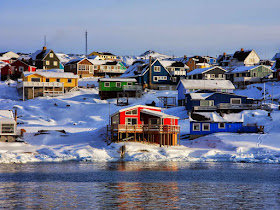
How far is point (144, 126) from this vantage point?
2586 inches

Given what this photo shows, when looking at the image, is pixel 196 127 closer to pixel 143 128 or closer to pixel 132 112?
pixel 143 128

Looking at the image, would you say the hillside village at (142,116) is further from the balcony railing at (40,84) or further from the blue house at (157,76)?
the blue house at (157,76)

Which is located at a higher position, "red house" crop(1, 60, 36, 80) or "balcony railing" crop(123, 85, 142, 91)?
"red house" crop(1, 60, 36, 80)

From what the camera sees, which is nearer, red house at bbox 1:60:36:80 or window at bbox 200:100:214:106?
window at bbox 200:100:214:106

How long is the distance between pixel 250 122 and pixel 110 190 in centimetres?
3942

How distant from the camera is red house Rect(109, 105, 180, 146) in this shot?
214 feet

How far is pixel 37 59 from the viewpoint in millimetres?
130000

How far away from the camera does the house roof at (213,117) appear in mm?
71250

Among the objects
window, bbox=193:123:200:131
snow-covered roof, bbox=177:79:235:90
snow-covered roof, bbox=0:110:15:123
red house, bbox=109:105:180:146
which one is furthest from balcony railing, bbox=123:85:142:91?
snow-covered roof, bbox=0:110:15:123

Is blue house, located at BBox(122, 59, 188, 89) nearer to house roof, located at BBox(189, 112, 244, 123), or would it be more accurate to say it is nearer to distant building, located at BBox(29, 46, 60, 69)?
distant building, located at BBox(29, 46, 60, 69)

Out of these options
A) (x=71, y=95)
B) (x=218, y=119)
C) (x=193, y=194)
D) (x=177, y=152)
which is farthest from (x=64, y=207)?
(x=71, y=95)

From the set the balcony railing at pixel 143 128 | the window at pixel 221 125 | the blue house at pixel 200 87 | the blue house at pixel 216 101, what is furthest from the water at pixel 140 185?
the blue house at pixel 200 87

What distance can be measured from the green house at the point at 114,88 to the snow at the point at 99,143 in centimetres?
1032

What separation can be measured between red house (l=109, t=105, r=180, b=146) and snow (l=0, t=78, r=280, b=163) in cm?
173
